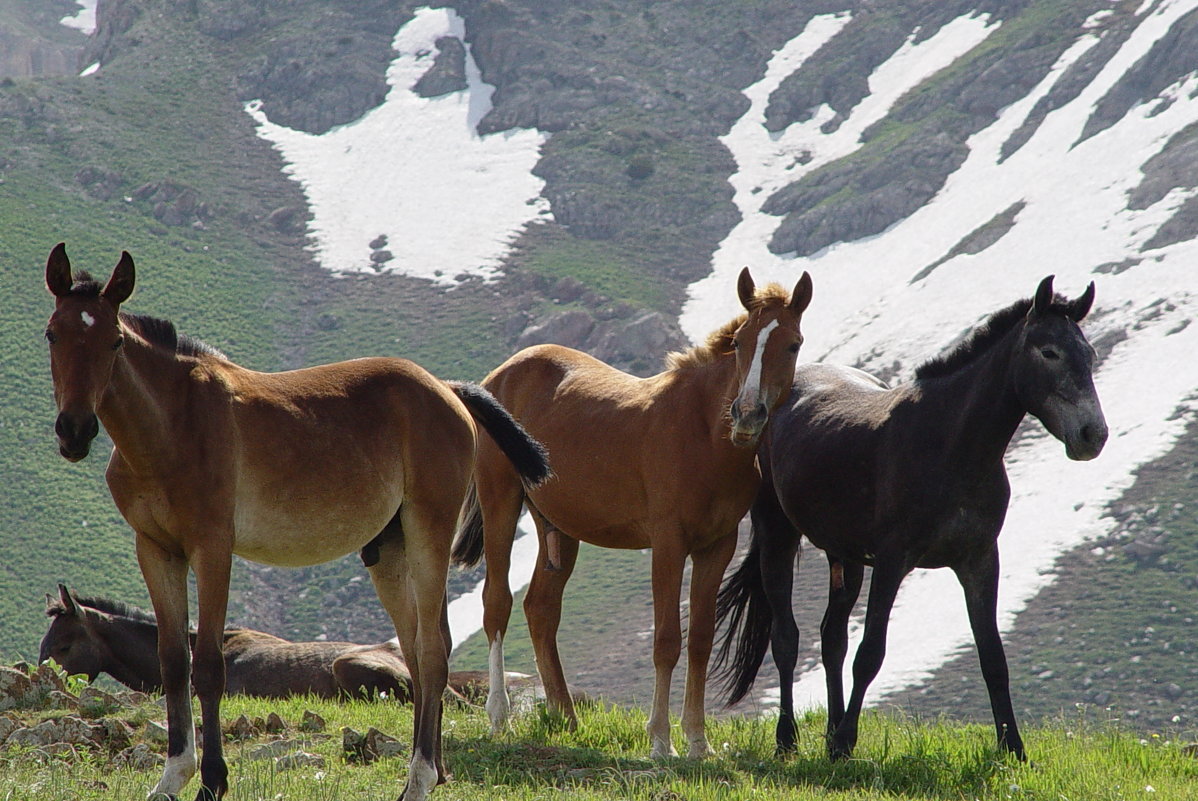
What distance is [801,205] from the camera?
132875mm

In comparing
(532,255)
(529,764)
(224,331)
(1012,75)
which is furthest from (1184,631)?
(1012,75)

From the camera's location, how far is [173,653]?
249 inches

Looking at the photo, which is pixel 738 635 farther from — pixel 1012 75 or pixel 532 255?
pixel 1012 75

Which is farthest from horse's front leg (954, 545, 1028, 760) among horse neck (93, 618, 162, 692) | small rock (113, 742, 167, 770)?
horse neck (93, 618, 162, 692)

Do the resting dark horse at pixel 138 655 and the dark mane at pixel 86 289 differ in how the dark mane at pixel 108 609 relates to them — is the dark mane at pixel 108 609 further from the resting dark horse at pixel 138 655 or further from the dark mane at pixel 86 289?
the dark mane at pixel 86 289

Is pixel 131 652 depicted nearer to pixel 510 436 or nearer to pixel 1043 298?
pixel 510 436

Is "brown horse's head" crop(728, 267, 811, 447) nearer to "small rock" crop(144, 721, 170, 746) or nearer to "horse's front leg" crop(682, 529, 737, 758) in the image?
"horse's front leg" crop(682, 529, 737, 758)

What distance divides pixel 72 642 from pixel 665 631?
8.02 metres

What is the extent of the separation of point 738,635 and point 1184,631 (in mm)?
50967

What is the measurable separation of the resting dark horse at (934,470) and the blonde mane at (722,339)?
3.20 feet

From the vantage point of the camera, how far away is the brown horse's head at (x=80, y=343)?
579cm

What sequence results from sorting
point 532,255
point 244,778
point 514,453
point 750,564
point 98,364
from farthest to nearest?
point 532,255 < point 750,564 < point 514,453 < point 244,778 < point 98,364

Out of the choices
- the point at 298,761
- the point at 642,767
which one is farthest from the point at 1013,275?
the point at 298,761

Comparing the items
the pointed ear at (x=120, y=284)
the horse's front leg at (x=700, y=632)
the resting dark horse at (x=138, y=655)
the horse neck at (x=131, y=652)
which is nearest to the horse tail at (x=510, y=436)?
the horse's front leg at (x=700, y=632)
